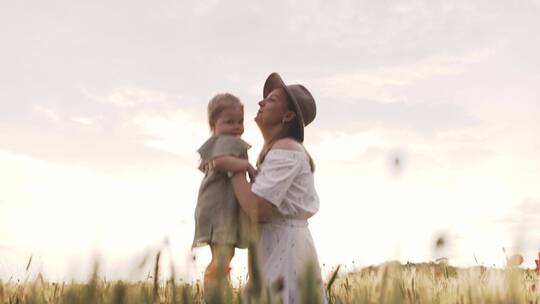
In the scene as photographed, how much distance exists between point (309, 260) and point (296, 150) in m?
3.24

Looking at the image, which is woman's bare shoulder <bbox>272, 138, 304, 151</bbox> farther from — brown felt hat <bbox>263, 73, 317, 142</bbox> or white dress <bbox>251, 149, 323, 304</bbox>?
brown felt hat <bbox>263, 73, 317, 142</bbox>

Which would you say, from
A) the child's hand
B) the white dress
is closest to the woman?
the white dress

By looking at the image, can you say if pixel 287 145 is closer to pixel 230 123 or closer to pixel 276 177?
pixel 276 177

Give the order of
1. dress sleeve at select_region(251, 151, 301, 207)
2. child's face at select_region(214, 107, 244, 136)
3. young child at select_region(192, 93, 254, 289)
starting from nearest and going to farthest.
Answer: dress sleeve at select_region(251, 151, 301, 207), young child at select_region(192, 93, 254, 289), child's face at select_region(214, 107, 244, 136)

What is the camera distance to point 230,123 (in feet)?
15.4

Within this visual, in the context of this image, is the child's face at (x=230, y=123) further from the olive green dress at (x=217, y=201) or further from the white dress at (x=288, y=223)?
the white dress at (x=288, y=223)

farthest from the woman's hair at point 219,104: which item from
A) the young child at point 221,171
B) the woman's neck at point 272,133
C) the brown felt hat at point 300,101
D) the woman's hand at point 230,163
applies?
the woman's hand at point 230,163

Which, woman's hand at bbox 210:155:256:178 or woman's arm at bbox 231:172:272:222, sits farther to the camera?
woman's hand at bbox 210:155:256:178

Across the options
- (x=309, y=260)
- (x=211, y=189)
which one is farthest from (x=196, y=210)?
(x=309, y=260)

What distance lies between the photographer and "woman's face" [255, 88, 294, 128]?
468 cm

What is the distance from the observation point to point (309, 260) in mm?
1163

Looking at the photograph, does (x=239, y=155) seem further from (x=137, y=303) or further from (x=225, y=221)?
(x=137, y=303)

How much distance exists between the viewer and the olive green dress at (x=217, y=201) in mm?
4426

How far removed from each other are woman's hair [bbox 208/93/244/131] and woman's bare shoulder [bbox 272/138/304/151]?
47cm
